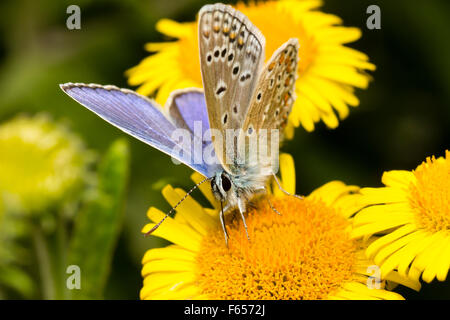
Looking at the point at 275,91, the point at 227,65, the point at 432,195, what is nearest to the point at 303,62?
the point at 275,91

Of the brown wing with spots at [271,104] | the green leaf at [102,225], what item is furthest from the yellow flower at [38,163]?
the brown wing with spots at [271,104]

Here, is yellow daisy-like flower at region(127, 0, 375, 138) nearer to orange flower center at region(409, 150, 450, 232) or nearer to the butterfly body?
the butterfly body

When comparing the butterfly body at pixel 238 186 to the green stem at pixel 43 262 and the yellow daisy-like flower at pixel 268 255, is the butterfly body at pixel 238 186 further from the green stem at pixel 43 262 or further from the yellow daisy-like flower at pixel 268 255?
the green stem at pixel 43 262

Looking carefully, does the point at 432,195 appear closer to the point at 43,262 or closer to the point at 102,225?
the point at 102,225
